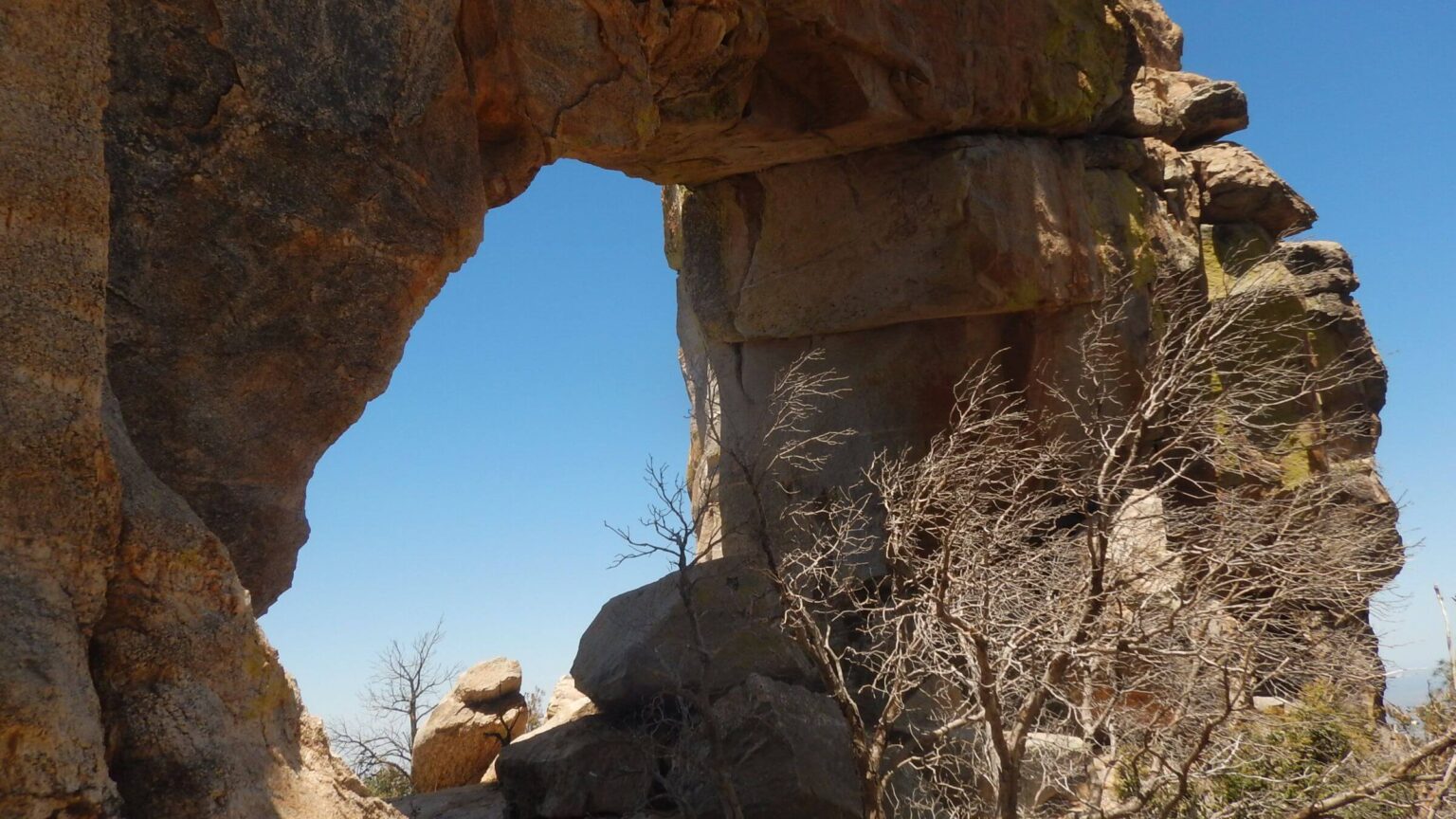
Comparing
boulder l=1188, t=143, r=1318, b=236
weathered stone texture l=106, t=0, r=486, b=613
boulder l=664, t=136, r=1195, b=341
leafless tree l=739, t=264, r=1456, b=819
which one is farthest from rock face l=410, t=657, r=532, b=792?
boulder l=1188, t=143, r=1318, b=236

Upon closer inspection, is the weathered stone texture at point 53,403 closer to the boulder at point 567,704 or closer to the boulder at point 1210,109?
the boulder at point 567,704

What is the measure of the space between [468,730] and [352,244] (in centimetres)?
613

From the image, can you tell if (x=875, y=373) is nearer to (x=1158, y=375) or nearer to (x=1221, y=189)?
(x=1158, y=375)

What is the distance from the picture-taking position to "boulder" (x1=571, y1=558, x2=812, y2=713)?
7.81m

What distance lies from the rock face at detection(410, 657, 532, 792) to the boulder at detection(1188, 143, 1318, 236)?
7083 mm

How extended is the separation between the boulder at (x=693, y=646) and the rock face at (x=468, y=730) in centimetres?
215

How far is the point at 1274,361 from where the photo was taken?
400 inches

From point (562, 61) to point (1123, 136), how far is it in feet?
18.6

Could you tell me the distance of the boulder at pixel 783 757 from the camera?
6.82 meters

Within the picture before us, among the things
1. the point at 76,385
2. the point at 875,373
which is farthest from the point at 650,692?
the point at 76,385

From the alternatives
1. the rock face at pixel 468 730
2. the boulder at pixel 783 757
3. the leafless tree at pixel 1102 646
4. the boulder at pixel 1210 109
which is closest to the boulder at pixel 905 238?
the leafless tree at pixel 1102 646

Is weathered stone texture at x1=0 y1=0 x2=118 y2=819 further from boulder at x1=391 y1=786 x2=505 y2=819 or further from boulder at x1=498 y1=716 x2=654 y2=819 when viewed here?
boulder at x1=391 y1=786 x2=505 y2=819

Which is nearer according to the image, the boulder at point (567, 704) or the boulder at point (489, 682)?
the boulder at point (567, 704)

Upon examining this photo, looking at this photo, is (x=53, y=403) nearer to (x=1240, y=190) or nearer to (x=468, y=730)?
(x=468, y=730)
